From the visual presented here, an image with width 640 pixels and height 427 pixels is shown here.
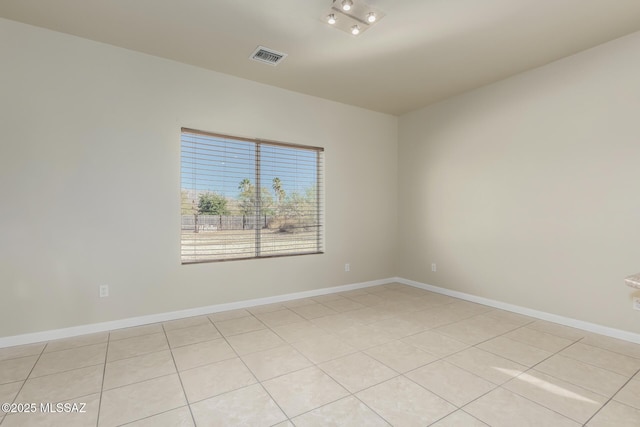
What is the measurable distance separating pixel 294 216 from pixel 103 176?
2.17 meters

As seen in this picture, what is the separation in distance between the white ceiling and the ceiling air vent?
6 cm

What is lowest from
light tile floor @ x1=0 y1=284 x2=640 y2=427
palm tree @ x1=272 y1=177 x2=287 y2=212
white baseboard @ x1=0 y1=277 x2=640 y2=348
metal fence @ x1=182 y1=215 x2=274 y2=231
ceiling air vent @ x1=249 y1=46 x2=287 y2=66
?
light tile floor @ x1=0 y1=284 x2=640 y2=427

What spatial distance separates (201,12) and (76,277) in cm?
261

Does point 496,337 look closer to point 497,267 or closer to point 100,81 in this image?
point 497,267

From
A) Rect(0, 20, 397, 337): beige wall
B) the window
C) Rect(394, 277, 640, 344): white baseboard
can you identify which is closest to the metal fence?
the window

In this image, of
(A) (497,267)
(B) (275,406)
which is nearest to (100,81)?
(B) (275,406)

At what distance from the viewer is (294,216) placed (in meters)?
4.12

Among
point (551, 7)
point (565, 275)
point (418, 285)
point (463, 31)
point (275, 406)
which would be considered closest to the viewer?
point (275, 406)

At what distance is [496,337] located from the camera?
110 inches

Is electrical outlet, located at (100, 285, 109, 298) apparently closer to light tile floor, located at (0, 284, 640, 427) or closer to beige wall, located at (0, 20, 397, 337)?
beige wall, located at (0, 20, 397, 337)

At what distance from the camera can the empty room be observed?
2.00 metres

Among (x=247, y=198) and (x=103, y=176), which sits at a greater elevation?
(x=103, y=176)

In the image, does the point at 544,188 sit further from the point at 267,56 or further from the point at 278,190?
the point at 267,56

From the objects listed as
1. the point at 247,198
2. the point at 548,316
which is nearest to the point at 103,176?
the point at 247,198
